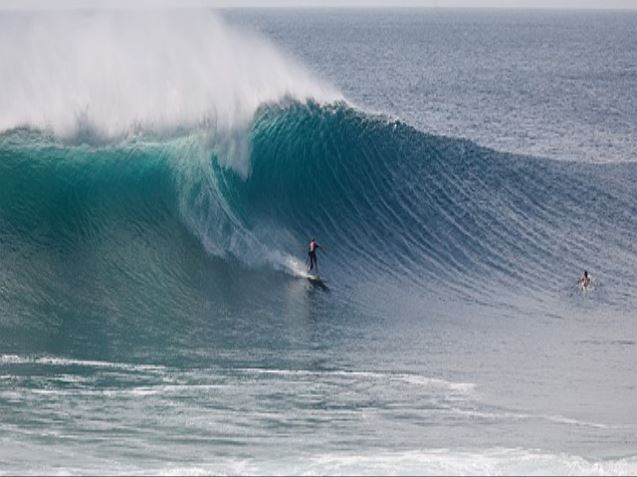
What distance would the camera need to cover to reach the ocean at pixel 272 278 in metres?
14.9

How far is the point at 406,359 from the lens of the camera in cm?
1817

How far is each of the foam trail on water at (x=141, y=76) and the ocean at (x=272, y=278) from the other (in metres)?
0.06

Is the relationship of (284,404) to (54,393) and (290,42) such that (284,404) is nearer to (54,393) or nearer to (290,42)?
(54,393)

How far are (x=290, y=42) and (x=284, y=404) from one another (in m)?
105

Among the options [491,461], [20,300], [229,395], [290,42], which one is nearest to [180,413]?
[229,395]

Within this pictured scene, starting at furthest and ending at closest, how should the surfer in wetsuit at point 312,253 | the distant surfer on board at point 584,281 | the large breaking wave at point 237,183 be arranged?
the distant surfer on board at point 584,281
the large breaking wave at point 237,183
the surfer in wetsuit at point 312,253

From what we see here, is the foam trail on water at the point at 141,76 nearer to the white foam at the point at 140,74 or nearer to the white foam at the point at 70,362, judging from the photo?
the white foam at the point at 140,74

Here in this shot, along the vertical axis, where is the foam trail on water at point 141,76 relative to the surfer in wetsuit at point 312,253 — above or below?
above

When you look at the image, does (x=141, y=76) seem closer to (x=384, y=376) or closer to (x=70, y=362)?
A: (x=70, y=362)

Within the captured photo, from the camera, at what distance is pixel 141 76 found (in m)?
26.5

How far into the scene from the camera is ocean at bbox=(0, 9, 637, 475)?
14.9 meters

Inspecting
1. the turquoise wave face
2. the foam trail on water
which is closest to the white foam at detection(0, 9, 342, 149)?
the foam trail on water

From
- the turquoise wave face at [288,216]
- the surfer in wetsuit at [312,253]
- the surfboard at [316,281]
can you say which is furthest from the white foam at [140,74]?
the surfboard at [316,281]

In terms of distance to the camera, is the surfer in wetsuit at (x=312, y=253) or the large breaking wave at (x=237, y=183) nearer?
the surfer in wetsuit at (x=312, y=253)
